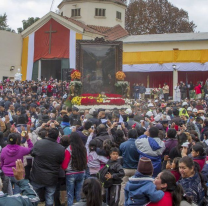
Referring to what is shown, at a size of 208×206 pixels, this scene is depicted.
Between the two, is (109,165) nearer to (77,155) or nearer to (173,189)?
(77,155)

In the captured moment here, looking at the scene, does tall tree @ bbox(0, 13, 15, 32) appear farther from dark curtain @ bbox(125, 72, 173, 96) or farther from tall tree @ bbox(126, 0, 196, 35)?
dark curtain @ bbox(125, 72, 173, 96)

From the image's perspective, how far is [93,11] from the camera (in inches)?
1615

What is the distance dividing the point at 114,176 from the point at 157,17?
42929mm

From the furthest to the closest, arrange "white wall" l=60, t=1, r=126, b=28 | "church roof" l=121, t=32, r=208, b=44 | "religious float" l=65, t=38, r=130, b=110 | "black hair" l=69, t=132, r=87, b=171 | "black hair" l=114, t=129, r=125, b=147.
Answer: "white wall" l=60, t=1, r=126, b=28
"church roof" l=121, t=32, r=208, b=44
"religious float" l=65, t=38, r=130, b=110
"black hair" l=114, t=129, r=125, b=147
"black hair" l=69, t=132, r=87, b=171

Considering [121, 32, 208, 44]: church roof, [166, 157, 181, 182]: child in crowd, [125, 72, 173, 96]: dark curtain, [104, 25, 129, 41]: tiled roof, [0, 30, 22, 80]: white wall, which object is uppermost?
[104, 25, 129, 41]: tiled roof

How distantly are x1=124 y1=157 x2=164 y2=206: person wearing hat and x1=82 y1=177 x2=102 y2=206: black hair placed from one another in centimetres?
65

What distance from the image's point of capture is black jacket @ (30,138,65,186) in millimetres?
7168

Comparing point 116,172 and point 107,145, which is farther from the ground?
point 107,145

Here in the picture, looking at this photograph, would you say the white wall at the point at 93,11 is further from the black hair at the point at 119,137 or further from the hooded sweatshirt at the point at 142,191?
the hooded sweatshirt at the point at 142,191

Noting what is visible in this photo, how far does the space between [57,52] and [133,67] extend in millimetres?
7209

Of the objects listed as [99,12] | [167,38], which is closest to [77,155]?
[167,38]

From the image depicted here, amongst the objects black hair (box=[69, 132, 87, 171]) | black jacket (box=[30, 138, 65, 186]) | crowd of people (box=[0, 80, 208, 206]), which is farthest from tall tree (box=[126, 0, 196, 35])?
black jacket (box=[30, 138, 65, 186])

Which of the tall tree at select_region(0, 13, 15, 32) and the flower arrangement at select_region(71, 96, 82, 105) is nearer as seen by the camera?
the flower arrangement at select_region(71, 96, 82, 105)

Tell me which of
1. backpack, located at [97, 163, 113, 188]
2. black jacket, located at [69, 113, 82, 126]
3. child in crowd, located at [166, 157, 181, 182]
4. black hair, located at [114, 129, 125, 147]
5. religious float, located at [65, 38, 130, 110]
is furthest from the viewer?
religious float, located at [65, 38, 130, 110]
